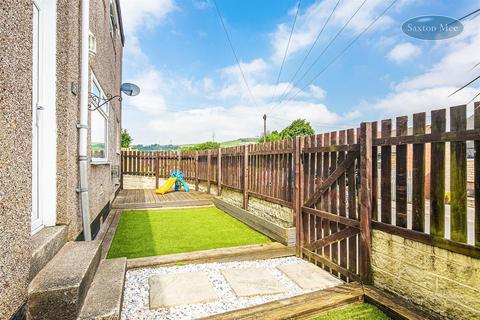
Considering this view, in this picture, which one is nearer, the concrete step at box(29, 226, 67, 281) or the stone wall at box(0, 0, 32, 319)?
the stone wall at box(0, 0, 32, 319)

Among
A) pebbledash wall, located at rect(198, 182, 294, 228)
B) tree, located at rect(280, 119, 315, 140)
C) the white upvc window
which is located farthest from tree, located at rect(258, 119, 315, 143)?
the white upvc window

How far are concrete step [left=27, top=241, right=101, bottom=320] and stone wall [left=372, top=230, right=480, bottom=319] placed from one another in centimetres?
272

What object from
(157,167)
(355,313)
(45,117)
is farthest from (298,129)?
(45,117)

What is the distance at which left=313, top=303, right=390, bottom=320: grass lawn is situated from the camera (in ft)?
7.54

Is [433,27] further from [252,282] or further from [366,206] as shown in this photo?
[252,282]

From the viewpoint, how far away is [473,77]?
165 centimetres

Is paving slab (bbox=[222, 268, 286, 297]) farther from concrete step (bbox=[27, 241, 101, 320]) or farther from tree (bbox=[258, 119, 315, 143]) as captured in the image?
tree (bbox=[258, 119, 315, 143])

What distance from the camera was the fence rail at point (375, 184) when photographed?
2.06 meters

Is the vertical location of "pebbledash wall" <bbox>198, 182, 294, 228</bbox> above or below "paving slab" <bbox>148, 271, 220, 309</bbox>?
above

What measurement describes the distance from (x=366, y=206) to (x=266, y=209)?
2.70 metres

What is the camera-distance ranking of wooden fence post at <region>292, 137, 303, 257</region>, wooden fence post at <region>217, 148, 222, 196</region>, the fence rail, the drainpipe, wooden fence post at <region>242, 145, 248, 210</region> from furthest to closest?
wooden fence post at <region>217, 148, 222, 196</region>
wooden fence post at <region>242, 145, 248, 210</region>
wooden fence post at <region>292, 137, 303, 257</region>
the drainpipe
the fence rail

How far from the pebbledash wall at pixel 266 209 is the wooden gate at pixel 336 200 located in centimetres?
48

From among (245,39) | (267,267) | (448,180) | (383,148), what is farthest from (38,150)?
(245,39)

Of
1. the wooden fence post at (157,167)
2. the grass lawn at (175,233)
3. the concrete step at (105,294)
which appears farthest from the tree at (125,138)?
the concrete step at (105,294)
